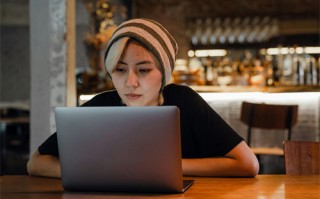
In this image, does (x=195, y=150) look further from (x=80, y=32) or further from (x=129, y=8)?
(x=129, y=8)

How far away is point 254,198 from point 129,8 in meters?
7.10

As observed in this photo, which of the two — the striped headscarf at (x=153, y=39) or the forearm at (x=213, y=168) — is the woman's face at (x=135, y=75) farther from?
the forearm at (x=213, y=168)

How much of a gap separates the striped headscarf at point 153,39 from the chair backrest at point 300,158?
49cm

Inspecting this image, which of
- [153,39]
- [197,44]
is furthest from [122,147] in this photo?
[197,44]

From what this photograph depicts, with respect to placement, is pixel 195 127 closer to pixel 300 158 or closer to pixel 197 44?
pixel 300 158

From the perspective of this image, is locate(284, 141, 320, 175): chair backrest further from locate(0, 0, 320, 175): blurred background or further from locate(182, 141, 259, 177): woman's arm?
locate(0, 0, 320, 175): blurred background

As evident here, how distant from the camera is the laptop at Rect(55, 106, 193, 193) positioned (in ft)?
4.35

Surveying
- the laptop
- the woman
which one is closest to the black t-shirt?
the woman

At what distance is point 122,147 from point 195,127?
64 centimetres

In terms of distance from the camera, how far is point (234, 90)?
4.96 meters

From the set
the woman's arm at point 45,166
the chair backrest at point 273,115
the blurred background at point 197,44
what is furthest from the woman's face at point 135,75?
the blurred background at point 197,44

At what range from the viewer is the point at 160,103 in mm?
1995

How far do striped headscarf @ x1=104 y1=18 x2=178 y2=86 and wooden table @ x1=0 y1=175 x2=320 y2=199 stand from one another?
0.45 metres

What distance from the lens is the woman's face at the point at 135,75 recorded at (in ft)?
5.98
